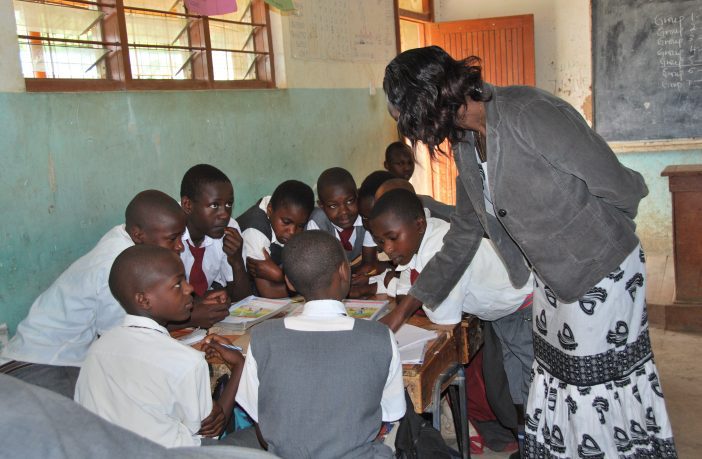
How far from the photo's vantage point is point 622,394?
192 centimetres

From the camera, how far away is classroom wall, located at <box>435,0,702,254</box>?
6.36 metres

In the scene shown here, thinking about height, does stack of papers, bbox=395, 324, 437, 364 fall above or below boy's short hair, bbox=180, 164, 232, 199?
below

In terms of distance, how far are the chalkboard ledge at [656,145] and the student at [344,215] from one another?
3.66m

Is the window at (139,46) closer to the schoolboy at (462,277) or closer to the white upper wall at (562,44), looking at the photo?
the schoolboy at (462,277)

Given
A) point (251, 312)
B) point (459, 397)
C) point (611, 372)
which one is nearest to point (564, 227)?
point (611, 372)

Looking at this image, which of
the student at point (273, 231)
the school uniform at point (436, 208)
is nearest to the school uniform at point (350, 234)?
the student at point (273, 231)

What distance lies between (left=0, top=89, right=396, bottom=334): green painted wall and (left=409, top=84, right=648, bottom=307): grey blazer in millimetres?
1910

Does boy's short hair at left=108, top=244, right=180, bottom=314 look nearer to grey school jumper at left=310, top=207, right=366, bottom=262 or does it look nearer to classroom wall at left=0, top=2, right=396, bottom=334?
classroom wall at left=0, top=2, right=396, bottom=334

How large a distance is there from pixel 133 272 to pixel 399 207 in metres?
0.96

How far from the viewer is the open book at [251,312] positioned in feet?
8.04

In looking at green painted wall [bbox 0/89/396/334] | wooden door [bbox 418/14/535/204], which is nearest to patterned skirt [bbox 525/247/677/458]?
green painted wall [bbox 0/89/396/334]

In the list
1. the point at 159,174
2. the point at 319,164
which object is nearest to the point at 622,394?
the point at 159,174

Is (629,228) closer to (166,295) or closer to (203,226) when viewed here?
(166,295)

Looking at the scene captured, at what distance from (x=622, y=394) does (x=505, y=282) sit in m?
0.63
